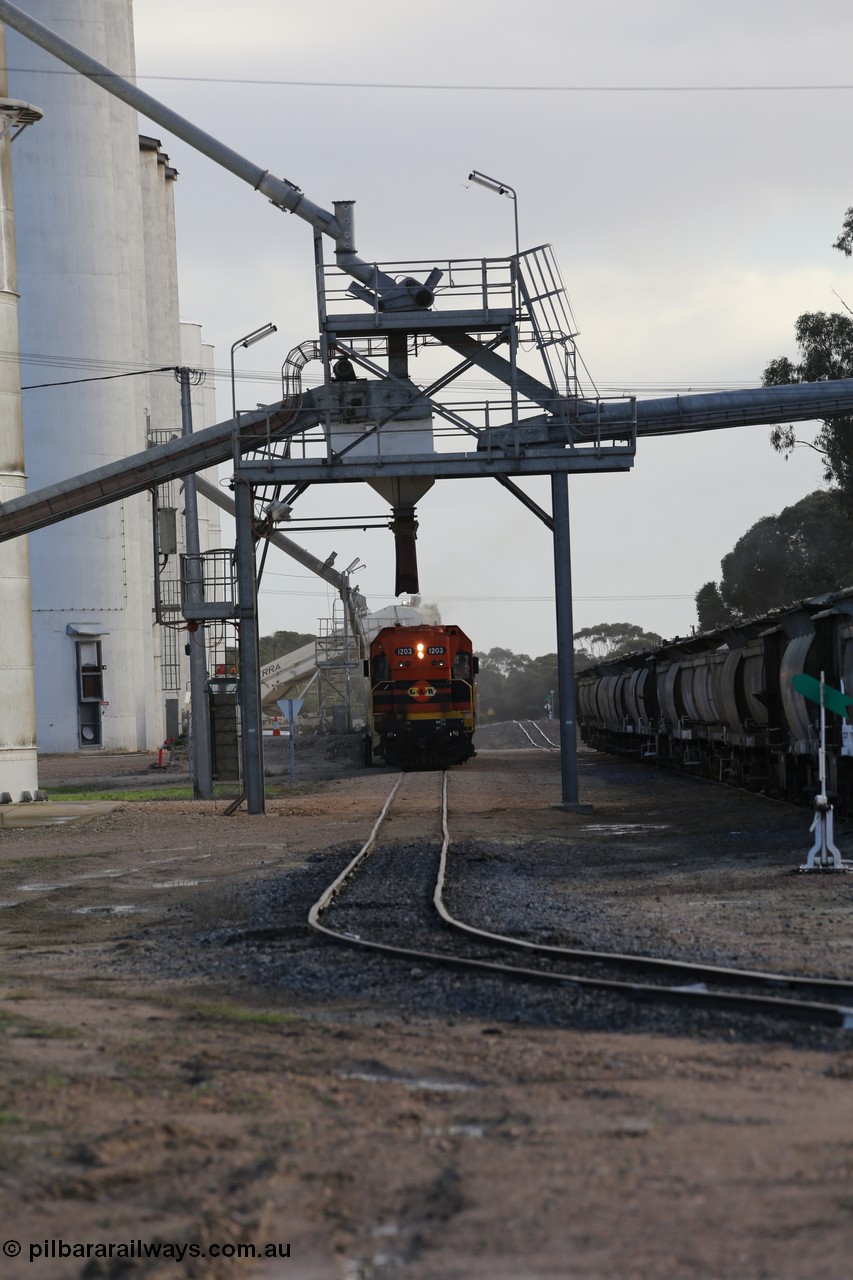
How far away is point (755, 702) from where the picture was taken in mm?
26547

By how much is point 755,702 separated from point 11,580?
1611 cm

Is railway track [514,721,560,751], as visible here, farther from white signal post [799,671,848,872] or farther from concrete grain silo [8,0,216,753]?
white signal post [799,671,848,872]

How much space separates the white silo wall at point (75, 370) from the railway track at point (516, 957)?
44.0m

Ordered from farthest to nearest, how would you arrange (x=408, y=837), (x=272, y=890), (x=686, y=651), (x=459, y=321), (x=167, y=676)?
(x=167, y=676) < (x=686, y=651) < (x=459, y=321) < (x=408, y=837) < (x=272, y=890)

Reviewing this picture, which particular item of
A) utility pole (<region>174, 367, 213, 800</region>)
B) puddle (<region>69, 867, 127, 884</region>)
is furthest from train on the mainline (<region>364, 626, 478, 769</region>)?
puddle (<region>69, 867, 127, 884</region>)

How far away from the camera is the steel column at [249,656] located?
93.6 feet

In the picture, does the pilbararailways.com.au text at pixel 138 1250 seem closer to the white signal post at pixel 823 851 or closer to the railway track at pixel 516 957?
the railway track at pixel 516 957

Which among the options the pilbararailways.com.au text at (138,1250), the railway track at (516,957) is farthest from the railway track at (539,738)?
the pilbararailways.com.au text at (138,1250)

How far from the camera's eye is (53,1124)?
611 cm

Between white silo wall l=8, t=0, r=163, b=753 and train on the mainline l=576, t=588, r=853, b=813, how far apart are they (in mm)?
23928

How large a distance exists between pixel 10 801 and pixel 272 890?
60.7 feet

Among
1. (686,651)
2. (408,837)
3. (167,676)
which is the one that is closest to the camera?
(408,837)

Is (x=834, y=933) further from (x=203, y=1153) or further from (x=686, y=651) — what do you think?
(x=686, y=651)

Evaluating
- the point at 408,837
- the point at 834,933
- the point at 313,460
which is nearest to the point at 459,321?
the point at 313,460
